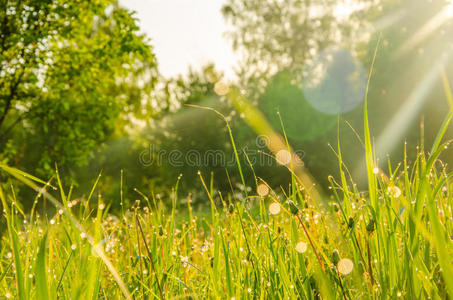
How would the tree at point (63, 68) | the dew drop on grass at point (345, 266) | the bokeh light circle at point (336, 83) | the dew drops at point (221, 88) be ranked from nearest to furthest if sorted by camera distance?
the dew drop on grass at point (345, 266) < the tree at point (63, 68) < the bokeh light circle at point (336, 83) < the dew drops at point (221, 88)

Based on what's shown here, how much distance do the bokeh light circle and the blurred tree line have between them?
60 cm

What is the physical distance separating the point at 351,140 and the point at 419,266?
16781mm

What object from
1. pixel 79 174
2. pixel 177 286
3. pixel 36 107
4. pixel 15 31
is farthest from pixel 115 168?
pixel 177 286

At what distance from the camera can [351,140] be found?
17.2 m

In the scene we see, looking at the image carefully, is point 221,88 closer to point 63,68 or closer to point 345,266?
point 63,68

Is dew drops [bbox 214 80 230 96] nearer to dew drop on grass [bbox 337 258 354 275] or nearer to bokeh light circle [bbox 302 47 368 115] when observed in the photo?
bokeh light circle [bbox 302 47 368 115]

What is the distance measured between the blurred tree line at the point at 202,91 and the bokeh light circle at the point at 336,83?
1.96 ft

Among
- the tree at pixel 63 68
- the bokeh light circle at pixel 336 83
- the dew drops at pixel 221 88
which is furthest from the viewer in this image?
the dew drops at pixel 221 88

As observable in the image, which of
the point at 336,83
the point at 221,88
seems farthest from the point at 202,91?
the point at 336,83

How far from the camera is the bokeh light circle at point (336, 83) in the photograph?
18.8 meters

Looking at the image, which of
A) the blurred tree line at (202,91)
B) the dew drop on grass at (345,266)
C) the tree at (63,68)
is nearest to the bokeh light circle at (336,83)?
the blurred tree line at (202,91)

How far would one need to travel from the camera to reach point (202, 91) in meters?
21.7

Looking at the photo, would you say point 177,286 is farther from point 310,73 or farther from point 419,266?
point 310,73

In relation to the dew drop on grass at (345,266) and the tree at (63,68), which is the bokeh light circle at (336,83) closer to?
the tree at (63,68)
